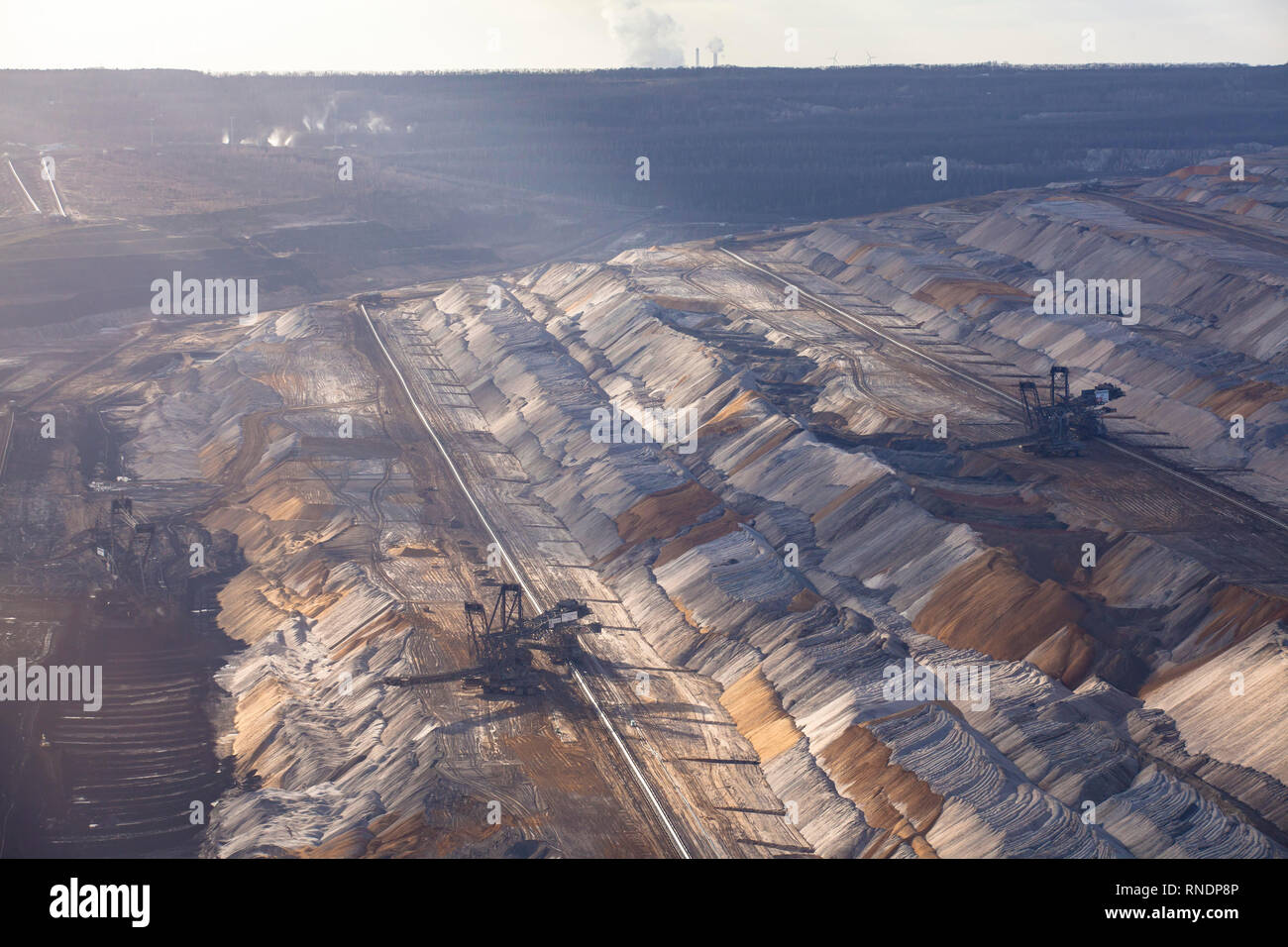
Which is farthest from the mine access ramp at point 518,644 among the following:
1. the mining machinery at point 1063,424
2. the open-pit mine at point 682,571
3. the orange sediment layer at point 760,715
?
the mining machinery at point 1063,424

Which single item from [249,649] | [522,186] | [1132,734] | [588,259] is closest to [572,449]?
[249,649]

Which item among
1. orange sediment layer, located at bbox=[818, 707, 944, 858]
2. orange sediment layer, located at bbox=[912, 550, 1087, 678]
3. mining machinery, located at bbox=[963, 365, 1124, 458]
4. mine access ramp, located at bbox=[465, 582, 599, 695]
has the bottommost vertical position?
orange sediment layer, located at bbox=[818, 707, 944, 858]

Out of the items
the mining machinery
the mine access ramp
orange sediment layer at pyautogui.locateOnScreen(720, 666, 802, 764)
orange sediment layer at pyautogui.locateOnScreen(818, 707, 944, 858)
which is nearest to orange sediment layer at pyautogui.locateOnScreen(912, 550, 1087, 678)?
orange sediment layer at pyautogui.locateOnScreen(818, 707, 944, 858)

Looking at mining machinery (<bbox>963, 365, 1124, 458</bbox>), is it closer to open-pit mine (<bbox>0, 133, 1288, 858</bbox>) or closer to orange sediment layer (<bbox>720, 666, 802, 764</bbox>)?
open-pit mine (<bbox>0, 133, 1288, 858</bbox>)

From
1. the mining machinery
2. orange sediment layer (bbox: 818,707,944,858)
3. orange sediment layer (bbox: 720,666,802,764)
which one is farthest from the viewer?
the mining machinery

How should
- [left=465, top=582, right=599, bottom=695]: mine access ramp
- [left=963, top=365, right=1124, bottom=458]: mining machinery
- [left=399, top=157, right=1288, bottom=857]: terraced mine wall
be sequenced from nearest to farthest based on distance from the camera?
[left=399, top=157, right=1288, bottom=857]: terraced mine wall, [left=465, top=582, right=599, bottom=695]: mine access ramp, [left=963, top=365, right=1124, bottom=458]: mining machinery

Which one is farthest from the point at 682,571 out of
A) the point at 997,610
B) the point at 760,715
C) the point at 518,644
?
the point at 997,610

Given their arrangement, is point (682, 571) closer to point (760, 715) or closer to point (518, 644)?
point (518, 644)
